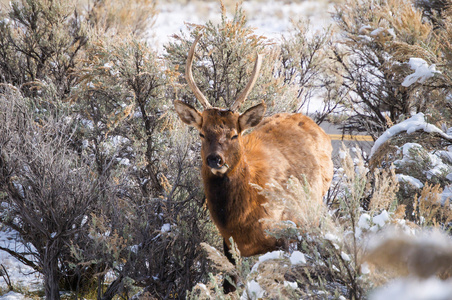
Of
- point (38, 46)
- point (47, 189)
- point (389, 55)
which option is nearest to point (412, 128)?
point (389, 55)

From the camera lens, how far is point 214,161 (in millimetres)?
3438

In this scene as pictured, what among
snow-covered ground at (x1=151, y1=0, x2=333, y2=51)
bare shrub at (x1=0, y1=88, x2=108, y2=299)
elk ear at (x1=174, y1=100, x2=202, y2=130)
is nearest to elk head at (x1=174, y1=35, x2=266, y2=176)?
elk ear at (x1=174, y1=100, x2=202, y2=130)

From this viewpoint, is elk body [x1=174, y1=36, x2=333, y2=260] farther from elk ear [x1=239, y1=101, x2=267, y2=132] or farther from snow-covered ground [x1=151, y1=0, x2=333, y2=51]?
snow-covered ground [x1=151, y1=0, x2=333, y2=51]

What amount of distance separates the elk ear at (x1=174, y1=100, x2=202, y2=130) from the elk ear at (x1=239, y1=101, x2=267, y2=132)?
0.40 m

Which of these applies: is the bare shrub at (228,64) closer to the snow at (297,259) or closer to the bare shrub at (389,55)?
the bare shrub at (389,55)

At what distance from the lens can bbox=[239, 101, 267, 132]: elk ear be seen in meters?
3.84

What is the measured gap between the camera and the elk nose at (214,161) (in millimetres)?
3438

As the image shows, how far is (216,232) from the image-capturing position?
15.2 feet

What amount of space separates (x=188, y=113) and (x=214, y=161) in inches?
29.9

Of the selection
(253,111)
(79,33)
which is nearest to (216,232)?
(253,111)

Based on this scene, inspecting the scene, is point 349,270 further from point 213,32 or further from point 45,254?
point 213,32

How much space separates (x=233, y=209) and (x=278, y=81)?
2870 mm

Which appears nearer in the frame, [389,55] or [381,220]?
[381,220]

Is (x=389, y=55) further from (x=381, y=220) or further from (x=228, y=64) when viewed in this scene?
(x=381, y=220)
